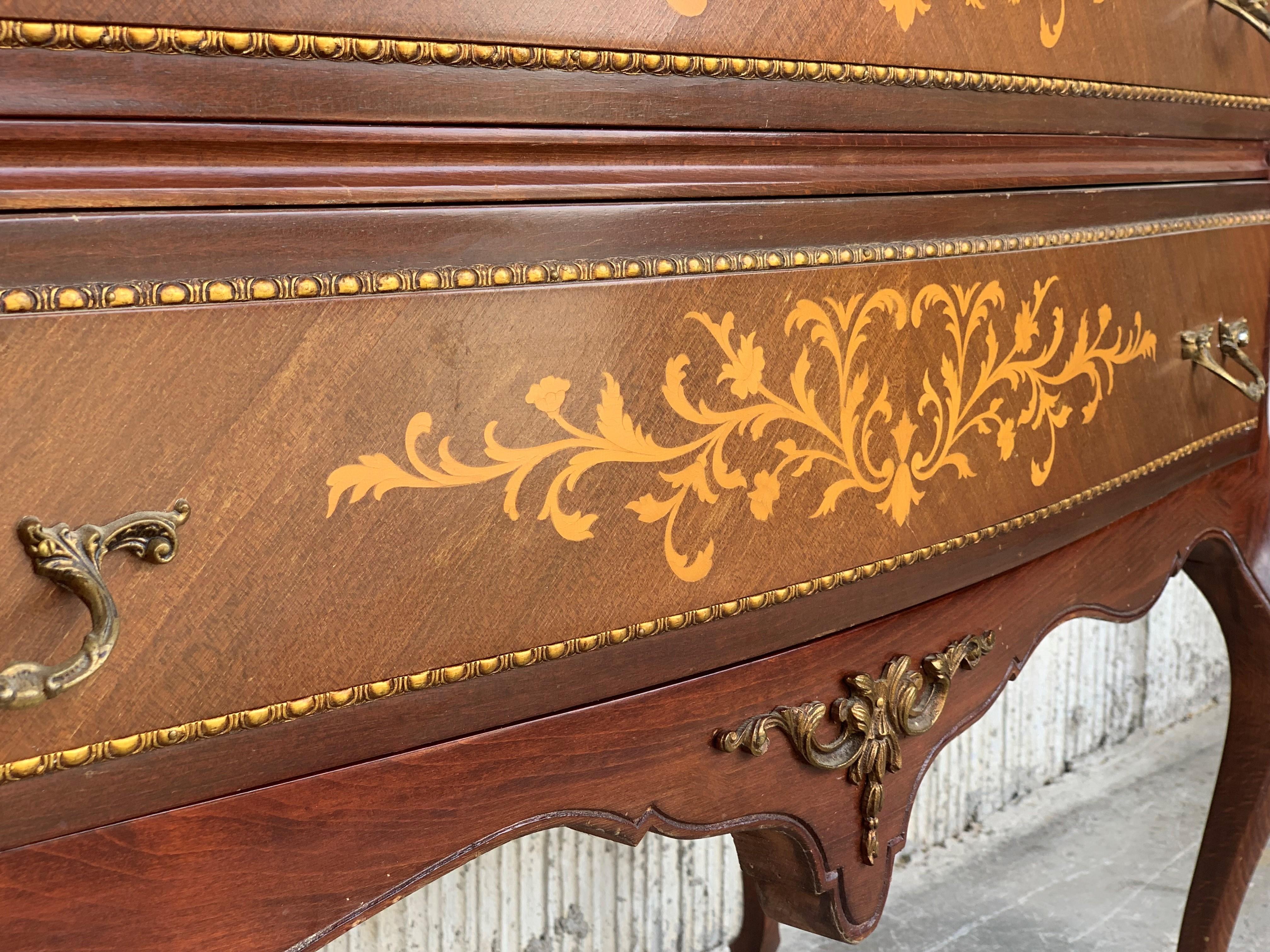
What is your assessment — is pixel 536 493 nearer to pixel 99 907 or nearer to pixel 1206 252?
pixel 99 907

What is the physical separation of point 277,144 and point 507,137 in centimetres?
7

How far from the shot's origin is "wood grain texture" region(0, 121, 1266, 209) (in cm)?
30

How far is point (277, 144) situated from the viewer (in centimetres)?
33

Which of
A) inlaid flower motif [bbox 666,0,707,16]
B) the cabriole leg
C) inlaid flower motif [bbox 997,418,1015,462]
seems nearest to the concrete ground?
the cabriole leg

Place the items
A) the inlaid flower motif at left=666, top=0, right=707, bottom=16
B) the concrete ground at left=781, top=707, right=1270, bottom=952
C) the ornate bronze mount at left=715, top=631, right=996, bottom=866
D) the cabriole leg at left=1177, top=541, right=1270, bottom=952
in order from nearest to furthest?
1. the inlaid flower motif at left=666, top=0, right=707, bottom=16
2. the ornate bronze mount at left=715, top=631, right=996, bottom=866
3. the cabriole leg at left=1177, top=541, right=1270, bottom=952
4. the concrete ground at left=781, top=707, right=1270, bottom=952

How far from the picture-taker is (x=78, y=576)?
0.30 metres

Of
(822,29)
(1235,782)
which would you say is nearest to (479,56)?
(822,29)

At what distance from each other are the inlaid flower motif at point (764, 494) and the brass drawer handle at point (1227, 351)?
331mm

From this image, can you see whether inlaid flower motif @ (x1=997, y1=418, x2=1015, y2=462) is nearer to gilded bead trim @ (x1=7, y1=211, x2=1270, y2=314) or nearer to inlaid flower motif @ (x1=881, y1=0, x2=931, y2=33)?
gilded bead trim @ (x1=7, y1=211, x2=1270, y2=314)

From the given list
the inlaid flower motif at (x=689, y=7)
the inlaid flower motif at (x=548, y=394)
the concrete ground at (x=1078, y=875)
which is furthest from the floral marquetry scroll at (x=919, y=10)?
the concrete ground at (x=1078, y=875)

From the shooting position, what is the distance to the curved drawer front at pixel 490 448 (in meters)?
0.31

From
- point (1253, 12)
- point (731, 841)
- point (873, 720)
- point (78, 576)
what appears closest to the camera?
point (78, 576)

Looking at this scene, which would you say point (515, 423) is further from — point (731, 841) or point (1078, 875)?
point (1078, 875)

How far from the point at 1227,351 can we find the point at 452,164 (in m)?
0.51
